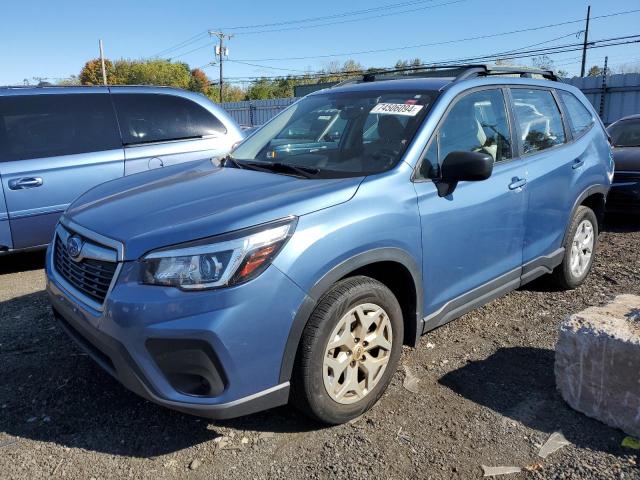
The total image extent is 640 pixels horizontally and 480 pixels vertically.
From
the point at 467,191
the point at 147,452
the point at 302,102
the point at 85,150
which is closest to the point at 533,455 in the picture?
the point at 467,191

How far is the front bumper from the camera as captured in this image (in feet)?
7.25

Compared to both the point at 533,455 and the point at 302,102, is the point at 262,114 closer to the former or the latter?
the point at 302,102

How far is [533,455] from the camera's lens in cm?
260

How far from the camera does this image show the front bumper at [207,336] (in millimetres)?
2209

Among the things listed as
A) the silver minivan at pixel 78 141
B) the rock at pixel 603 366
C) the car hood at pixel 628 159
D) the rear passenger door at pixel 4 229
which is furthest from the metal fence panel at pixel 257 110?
the rock at pixel 603 366

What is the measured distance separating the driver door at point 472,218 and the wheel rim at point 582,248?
1.09 metres

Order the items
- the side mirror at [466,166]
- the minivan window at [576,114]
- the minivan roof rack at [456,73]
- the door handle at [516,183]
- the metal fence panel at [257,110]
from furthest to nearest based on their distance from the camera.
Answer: the metal fence panel at [257,110]
the minivan window at [576,114]
the minivan roof rack at [456,73]
the door handle at [516,183]
the side mirror at [466,166]

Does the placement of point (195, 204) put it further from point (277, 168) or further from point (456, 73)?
point (456, 73)

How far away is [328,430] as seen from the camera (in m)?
2.78

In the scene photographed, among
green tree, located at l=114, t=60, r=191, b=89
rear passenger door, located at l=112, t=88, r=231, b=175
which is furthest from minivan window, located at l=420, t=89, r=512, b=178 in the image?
green tree, located at l=114, t=60, r=191, b=89

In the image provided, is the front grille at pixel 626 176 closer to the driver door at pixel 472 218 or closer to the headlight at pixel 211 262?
the driver door at pixel 472 218

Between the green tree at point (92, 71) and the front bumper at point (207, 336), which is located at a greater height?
the green tree at point (92, 71)

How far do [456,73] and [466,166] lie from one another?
1.11 m

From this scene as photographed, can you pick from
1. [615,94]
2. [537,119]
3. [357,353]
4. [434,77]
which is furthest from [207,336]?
[615,94]
